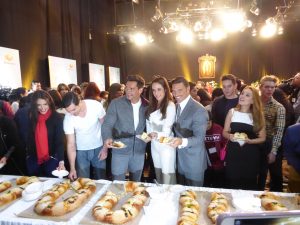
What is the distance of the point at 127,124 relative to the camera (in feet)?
7.70

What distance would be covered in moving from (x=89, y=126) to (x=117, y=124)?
0.24 metres

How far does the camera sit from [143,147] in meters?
2.46

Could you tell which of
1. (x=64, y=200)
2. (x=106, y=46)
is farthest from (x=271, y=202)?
(x=106, y=46)

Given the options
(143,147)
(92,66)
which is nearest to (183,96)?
(143,147)

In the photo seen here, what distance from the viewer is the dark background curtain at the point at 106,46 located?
17.8 ft

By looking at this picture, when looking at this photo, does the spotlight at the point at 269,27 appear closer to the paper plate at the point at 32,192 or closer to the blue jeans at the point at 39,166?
the blue jeans at the point at 39,166

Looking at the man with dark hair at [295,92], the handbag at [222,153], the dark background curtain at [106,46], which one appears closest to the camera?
the handbag at [222,153]

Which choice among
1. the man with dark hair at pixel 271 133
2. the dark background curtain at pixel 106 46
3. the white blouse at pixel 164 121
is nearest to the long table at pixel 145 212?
the white blouse at pixel 164 121

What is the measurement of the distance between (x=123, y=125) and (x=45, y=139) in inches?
26.4

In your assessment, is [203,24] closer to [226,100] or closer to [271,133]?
[226,100]

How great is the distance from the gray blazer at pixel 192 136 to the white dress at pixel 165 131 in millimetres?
55

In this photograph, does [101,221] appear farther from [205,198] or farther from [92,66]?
[92,66]

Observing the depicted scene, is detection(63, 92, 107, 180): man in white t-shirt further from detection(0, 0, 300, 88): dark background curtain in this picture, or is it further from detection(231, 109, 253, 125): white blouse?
detection(0, 0, 300, 88): dark background curtain

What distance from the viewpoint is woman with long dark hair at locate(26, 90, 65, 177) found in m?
2.28
